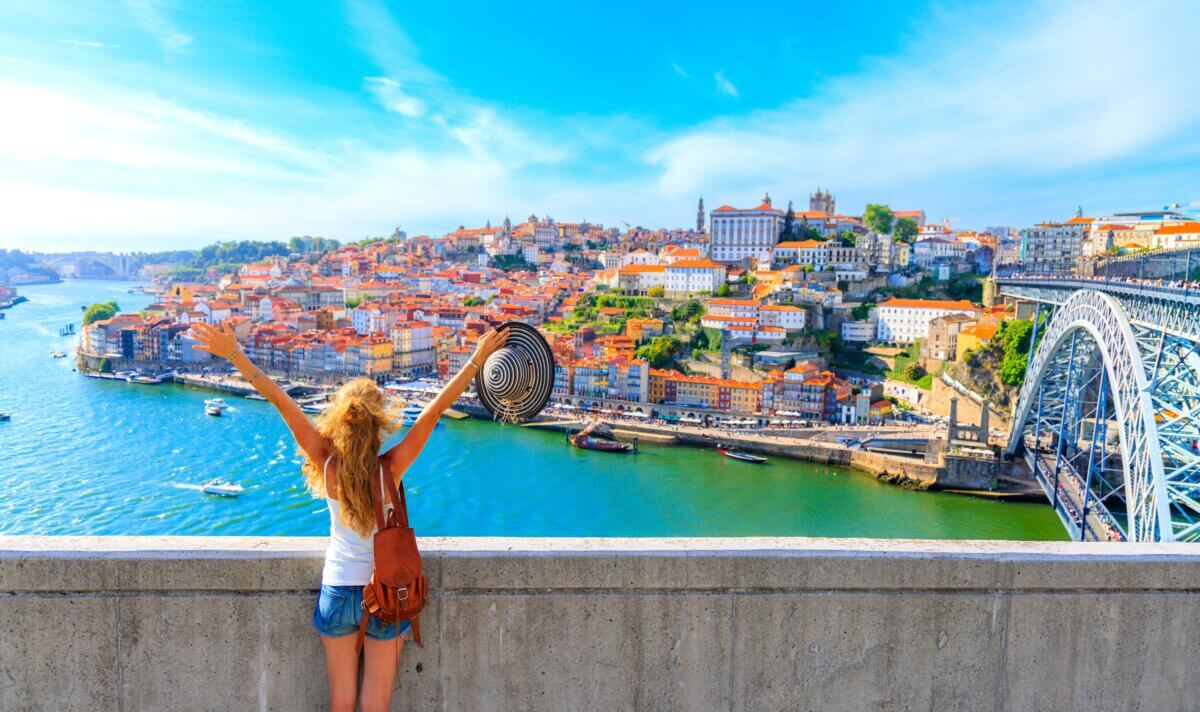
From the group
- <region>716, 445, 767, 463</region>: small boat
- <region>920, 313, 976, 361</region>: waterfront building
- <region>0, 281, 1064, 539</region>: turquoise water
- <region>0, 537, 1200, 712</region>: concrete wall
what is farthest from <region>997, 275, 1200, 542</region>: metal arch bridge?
<region>920, 313, 976, 361</region>: waterfront building

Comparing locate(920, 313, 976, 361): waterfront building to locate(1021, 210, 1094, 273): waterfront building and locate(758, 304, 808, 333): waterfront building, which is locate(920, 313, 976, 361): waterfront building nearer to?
locate(758, 304, 808, 333): waterfront building

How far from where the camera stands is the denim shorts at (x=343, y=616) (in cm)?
91

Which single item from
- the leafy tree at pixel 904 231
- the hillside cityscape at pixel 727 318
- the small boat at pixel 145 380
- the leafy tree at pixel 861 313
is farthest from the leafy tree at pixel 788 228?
the small boat at pixel 145 380

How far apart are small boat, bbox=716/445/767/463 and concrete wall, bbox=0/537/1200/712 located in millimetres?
14764

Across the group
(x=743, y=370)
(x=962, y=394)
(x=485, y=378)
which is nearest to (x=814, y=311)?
(x=743, y=370)

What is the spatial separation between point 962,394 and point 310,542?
62.0 feet

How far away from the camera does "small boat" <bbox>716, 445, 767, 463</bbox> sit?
51.1ft

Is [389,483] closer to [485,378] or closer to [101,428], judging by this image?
[485,378]

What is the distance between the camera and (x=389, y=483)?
0.90 meters

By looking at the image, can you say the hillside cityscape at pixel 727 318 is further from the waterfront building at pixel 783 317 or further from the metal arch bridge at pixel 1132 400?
the metal arch bridge at pixel 1132 400

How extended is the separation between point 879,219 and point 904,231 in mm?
1641

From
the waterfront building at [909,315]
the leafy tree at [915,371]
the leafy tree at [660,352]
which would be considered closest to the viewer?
the leafy tree at [915,371]

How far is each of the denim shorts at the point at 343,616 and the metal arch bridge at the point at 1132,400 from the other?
5.99 meters

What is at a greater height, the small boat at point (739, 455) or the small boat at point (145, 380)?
the small boat at point (145, 380)
